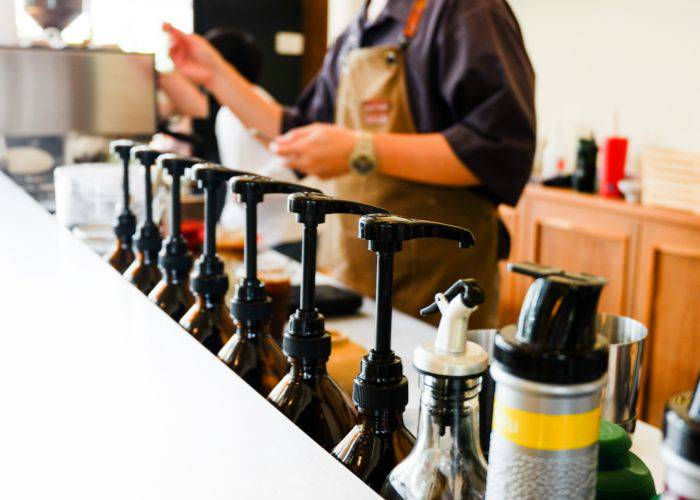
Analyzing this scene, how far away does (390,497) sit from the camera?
0.48 metres

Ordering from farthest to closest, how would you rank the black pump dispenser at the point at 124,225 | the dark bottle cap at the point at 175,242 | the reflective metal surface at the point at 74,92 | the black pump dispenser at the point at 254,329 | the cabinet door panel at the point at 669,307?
the cabinet door panel at the point at 669,307 → the reflective metal surface at the point at 74,92 → the black pump dispenser at the point at 124,225 → the dark bottle cap at the point at 175,242 → the black pump dispenser at the point at 254,329

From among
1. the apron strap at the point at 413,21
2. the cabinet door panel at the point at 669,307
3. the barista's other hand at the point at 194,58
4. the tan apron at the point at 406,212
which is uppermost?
the apron strap at the point at 413,21

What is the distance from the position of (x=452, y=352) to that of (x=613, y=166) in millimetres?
2849

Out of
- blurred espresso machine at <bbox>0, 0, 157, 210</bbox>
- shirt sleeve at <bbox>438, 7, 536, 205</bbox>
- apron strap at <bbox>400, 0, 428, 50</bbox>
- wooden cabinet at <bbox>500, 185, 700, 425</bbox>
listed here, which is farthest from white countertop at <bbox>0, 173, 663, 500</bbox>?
wooden cabinet at <bbox>500, 185, 700, 425</bbox>

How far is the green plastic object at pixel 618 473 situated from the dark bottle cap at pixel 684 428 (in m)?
0.19

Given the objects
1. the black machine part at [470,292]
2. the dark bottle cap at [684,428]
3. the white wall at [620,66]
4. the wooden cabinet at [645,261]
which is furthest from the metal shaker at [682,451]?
the white wall at [620,66]

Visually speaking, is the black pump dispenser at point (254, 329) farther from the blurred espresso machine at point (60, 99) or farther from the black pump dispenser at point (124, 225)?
the blurred espresso machine at point (60, 99)

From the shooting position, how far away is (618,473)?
0.49 meters

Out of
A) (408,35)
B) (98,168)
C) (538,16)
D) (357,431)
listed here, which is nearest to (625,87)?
(538,16)

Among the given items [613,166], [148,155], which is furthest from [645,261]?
[148,155]

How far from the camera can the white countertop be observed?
1.33 feet

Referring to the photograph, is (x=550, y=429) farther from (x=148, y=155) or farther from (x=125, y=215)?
(x=125, y=215)

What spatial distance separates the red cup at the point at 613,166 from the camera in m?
3.09

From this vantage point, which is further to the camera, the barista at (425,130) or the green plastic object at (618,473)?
the barista at (425,130)
